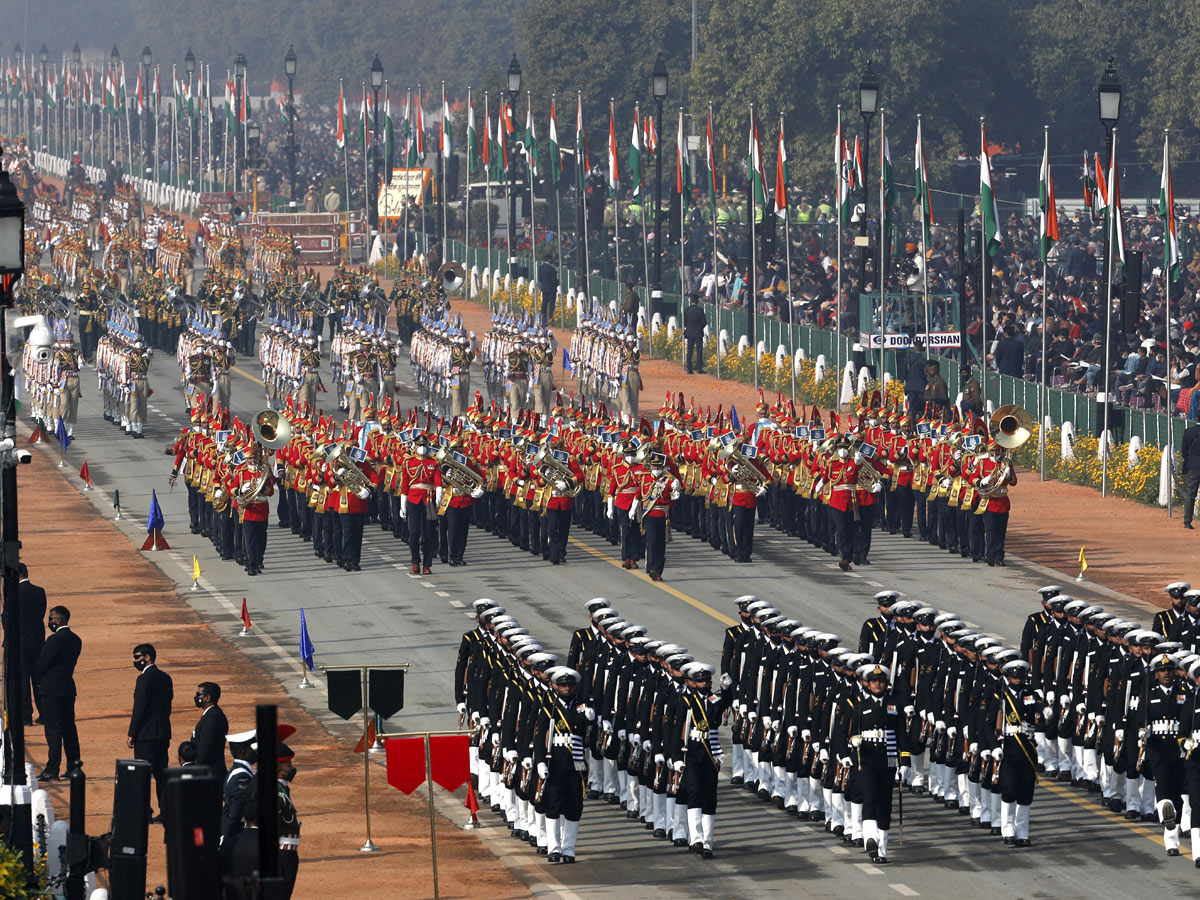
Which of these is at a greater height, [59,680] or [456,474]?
[456,474]

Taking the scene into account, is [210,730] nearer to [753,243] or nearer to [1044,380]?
[1044,380]

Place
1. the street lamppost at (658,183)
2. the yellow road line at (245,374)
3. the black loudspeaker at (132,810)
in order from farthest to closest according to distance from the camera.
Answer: the street lamppost at (658,183) → the yellow road line at (245,374) → the black loudspeaker at (132,810)

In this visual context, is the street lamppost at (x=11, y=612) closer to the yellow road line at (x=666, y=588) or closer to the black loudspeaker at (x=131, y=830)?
→ the black loudspeaker at (x=131, y=830)

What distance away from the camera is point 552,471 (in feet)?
120

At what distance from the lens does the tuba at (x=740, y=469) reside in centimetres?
3619

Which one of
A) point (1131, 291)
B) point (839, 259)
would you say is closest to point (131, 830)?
point (1131, 291)

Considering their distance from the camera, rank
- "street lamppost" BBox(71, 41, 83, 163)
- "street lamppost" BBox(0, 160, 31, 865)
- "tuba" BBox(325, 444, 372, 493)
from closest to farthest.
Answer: "street lamppost" BBox(0, 160, 31, 865) < "tuba" BBox(325, 444, 372, 493) < "street lamppost" BBox(71, 41, 83, 163)

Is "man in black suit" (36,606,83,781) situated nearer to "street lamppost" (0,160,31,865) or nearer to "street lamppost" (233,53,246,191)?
"street lamppost" (0,160,31,865)

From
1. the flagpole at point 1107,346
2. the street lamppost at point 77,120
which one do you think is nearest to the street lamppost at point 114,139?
the street lamppost at point 77,120

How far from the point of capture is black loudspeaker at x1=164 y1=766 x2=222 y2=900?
1159 cm

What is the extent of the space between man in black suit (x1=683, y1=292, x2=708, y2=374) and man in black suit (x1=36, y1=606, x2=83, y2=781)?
36.4m

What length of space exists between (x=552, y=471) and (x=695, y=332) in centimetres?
2347

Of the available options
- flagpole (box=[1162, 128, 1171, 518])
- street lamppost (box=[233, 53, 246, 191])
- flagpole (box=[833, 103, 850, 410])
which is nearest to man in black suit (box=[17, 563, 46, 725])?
flagpole (box=[1162, 128, 1171, 518])

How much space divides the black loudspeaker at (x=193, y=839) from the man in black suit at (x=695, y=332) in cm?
4822
